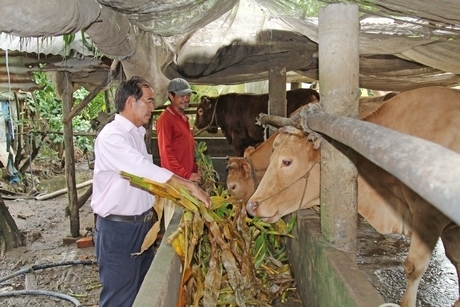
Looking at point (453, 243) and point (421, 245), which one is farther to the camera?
point (453, 243)

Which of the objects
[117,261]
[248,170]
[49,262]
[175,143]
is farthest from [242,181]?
[49,262]

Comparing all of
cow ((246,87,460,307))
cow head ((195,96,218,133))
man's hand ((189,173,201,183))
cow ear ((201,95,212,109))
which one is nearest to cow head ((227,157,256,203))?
man's hand ((189,173,201,183))

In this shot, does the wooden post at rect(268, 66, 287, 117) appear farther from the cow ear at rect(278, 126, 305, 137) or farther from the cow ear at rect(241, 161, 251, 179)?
the cow ear at rect(278, 126, 305, 137)

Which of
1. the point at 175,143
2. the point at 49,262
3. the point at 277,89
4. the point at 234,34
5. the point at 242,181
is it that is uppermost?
the point at 234,34

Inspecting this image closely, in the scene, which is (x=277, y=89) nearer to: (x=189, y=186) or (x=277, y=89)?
(x=277, y=89)

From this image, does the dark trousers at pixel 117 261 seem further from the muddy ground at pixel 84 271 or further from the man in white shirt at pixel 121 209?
the muddy ground at pixel 84 271

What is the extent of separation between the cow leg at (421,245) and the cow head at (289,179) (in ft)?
2.40

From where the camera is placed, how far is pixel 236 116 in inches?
390

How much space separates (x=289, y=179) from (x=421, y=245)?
99 centimetres

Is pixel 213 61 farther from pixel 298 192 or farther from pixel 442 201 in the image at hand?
pixel 442 201

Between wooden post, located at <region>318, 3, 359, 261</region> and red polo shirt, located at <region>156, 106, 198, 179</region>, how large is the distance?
2.16 m

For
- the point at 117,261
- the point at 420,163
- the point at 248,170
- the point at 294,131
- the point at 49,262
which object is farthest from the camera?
the point at 49,262

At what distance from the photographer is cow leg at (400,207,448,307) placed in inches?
110

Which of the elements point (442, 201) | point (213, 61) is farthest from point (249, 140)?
point (442, 201)
